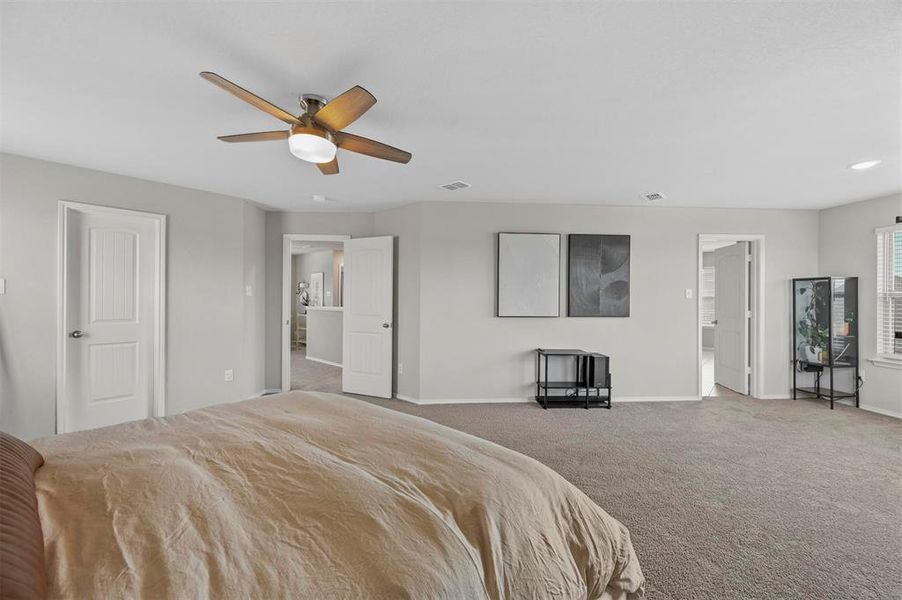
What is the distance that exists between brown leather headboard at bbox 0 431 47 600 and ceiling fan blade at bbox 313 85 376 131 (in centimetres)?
168

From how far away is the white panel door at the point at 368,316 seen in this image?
4.96 metres

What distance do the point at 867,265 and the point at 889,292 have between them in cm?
37

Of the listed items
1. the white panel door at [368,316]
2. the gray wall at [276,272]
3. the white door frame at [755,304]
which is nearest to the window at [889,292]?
the white door frame at [755,304]

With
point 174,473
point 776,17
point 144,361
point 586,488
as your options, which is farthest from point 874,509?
point 144,361

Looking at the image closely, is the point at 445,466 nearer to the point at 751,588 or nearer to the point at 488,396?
the point at 751,588

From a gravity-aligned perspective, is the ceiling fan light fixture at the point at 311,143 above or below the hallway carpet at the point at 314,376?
above

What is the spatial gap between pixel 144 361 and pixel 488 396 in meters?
3.63

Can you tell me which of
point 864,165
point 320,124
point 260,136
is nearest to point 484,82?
point 320,124

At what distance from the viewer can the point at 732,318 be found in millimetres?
5453

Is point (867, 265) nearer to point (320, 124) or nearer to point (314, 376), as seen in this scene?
point (320, 124)

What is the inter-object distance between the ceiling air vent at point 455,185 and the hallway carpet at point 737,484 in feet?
7.91

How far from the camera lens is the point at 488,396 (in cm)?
479

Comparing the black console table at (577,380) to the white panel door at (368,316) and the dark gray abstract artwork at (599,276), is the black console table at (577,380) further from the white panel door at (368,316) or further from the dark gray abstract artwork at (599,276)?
the white panel door at (368,316)

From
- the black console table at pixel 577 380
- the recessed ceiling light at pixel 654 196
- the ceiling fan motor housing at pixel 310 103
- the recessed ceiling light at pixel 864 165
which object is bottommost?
the black console table at pixel 577 380
